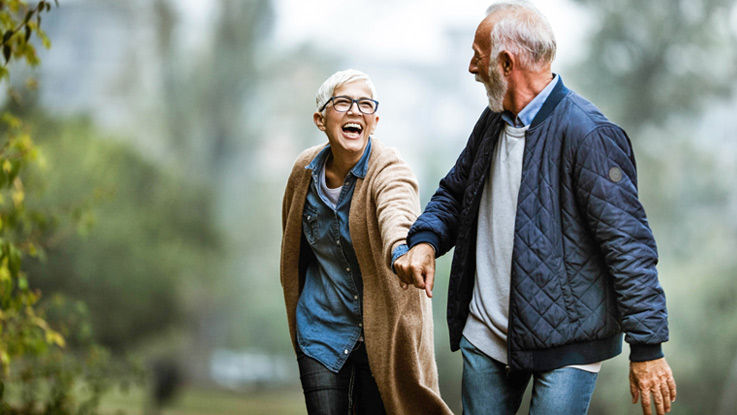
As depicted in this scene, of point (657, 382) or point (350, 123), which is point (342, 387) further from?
point (657, 382)

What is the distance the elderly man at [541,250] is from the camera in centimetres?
203

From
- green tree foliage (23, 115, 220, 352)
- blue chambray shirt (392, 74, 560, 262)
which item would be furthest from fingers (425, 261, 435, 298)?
green tree foliage (23, 115, 220, 352)

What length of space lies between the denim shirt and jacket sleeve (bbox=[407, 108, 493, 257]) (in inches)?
14.7

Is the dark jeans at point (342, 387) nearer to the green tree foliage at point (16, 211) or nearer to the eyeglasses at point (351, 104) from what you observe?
the eyeglasses at point (351, 104)

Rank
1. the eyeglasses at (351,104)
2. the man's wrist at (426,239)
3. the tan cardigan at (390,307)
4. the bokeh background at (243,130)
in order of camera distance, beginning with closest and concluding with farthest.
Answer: the man's wrist at (426,239) < the tan cardigan at (390,307) < the eyeglasses at (351,104) < the bokeh background at (243,130)

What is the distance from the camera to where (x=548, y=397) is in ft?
7.02

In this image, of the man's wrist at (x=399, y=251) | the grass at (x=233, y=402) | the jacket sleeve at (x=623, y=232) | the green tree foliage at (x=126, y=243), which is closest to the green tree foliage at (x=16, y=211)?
the man's wrist at (x=399, y=251)

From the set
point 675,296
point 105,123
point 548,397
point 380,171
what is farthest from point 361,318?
point 105,123

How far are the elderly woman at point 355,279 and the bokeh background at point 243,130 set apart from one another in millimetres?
6734

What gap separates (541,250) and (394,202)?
0.60m

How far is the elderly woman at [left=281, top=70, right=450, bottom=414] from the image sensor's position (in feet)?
8.73

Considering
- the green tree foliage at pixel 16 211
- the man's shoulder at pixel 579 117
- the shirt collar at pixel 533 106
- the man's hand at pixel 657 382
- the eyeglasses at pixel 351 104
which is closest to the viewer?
the man's hand at pixel 657 382

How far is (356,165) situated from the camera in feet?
9.13

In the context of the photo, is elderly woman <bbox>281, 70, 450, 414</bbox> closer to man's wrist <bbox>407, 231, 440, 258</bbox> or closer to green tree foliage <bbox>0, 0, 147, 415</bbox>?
man's wrist <bbox>407, 231, 440, 258</bbox>
